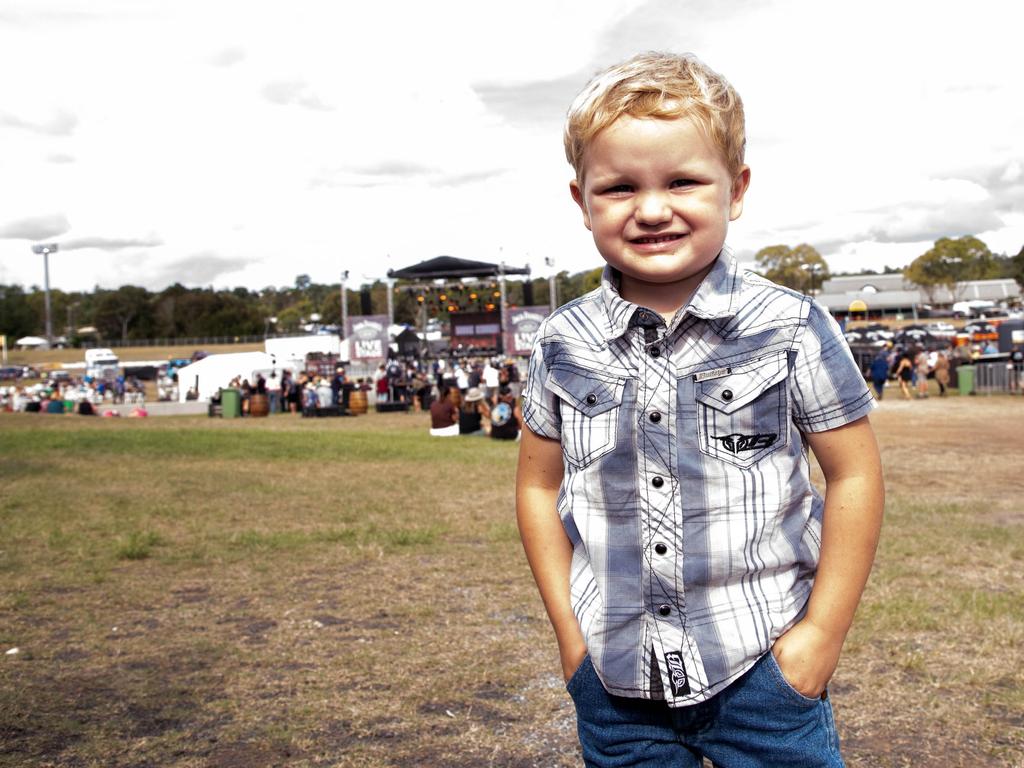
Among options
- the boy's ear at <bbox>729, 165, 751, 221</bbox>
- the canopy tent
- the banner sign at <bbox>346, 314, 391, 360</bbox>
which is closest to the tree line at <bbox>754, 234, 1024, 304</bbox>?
the canopy tent

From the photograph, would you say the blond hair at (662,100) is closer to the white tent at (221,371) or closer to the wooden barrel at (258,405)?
the wooden barrel at (258,405)

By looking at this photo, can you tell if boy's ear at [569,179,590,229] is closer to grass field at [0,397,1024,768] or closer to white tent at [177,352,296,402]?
A: grass field at [0,397,1024,768]

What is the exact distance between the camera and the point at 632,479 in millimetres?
1815

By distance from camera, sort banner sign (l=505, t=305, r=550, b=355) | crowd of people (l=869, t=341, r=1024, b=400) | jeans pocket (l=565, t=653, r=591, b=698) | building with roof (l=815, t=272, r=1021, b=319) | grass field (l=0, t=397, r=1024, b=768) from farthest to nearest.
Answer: building with roof (l=815, t=272, r=1021, b=319)
banner sign (l=505, t=305, r=550, b=355)
crowd of people (l=869, t=341, r=1024, b=400)
grass field (l=0, t=397, r=1024, b=768)
jeans pocket (l=565, t=653, r=591, b=698)

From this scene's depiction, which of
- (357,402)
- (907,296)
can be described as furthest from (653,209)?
(907,296)

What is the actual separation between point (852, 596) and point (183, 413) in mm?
32161

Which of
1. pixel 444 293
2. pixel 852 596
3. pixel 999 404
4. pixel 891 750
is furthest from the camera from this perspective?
pixel 444 293

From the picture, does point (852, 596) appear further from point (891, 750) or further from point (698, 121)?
point (891, 750)

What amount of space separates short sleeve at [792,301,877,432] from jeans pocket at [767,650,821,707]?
425 millimetres

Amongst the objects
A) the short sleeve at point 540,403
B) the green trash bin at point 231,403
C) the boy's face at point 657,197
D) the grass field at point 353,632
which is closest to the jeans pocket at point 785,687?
the short sleeve at point 540,403

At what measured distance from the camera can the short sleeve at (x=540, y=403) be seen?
6.45 feet

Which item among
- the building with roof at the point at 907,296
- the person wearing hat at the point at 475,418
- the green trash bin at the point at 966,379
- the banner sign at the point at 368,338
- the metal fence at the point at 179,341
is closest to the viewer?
the person wearing hat at the point at 475,418

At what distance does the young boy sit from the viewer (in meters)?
1.76

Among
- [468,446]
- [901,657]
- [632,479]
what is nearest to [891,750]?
[901,657]
